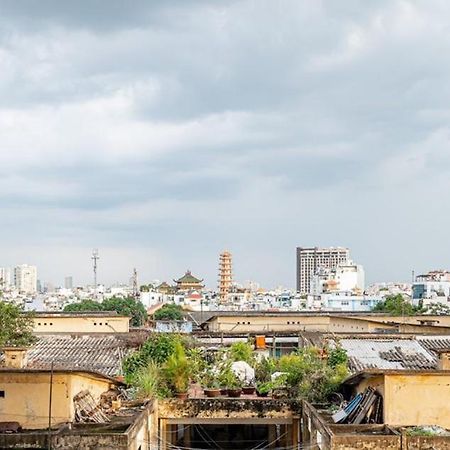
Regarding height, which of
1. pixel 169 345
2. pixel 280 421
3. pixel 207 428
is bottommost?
pixel 207 428

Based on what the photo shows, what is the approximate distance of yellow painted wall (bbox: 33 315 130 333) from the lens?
31.2m

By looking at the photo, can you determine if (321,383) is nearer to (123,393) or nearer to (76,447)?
(123,393)

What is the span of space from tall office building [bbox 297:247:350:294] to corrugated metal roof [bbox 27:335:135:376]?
143554 mm

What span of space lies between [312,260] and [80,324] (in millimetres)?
143339

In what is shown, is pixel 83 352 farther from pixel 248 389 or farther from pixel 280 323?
pixel 280 323

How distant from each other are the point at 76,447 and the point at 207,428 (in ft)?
34.6

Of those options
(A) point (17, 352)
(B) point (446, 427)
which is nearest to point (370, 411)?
(B) point (446, 427)

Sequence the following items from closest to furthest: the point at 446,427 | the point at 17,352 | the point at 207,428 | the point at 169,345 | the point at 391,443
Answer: the point at 391,443 < the point at 446,427 < the point at 17,352 < the point at 169,345 < the point at 207,428

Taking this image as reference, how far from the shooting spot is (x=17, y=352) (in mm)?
15781

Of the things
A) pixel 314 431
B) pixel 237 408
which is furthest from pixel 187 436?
pixel 314 431

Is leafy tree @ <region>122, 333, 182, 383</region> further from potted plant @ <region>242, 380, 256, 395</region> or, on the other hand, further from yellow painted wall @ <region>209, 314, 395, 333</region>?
yellow painted wall @ <region>209, 314, 395, 333</region>

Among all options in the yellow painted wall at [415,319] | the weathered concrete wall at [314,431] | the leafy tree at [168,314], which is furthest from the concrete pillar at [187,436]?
the leafy tree at [168,314]

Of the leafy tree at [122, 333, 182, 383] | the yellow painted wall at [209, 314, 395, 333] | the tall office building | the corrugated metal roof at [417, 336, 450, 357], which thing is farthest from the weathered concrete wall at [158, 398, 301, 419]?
the tall office building

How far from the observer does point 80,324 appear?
3161 centimetres
